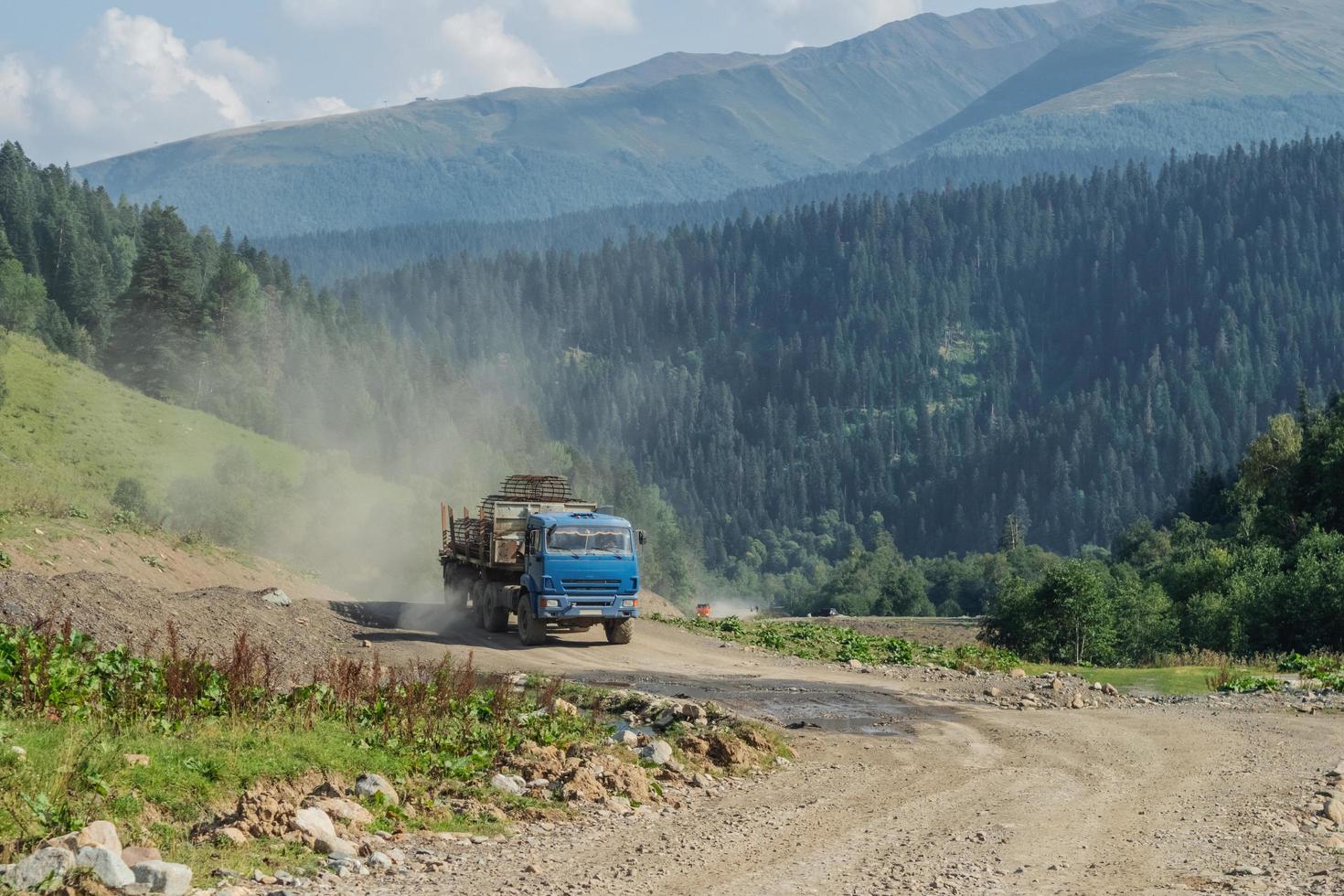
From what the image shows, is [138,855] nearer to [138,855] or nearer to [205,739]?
[138,855]

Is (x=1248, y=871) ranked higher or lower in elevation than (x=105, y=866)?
lower

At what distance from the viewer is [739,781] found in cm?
1784

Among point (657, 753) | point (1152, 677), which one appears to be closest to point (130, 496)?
point (1152, 677)

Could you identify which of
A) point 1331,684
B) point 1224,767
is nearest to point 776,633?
point 1331,684

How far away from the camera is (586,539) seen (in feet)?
118

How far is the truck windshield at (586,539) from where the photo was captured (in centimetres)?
3578

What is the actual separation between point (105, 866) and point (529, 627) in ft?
81.1

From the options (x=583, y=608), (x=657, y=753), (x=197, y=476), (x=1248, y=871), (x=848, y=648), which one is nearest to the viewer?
(x=1248, y=871)

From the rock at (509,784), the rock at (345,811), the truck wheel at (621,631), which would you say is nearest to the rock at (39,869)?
the rock at (345,811)

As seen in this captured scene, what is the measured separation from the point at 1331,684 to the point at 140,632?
23409mm

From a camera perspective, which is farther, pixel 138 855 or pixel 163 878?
pixel 138 855

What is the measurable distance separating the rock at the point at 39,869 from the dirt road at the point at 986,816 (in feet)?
8.40

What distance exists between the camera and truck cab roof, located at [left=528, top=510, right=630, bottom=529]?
3603 cm

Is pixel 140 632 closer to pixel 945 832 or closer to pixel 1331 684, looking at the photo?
pixel 945 832
